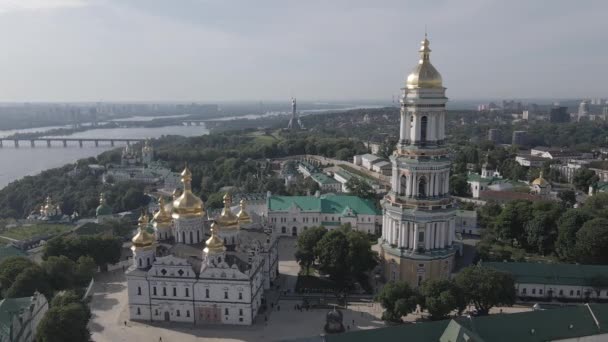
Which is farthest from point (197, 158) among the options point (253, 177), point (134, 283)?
point (134, 283)

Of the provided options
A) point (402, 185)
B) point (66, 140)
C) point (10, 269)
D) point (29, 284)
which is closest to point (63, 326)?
point (29, 284)

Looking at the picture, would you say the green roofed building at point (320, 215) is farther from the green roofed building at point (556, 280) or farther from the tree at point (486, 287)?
the tree at point (486, 287)

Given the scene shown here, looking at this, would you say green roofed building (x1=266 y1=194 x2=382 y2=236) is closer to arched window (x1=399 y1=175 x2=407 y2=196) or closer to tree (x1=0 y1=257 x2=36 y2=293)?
arched window (x1=399 y1=175 x2=407 y2=196)

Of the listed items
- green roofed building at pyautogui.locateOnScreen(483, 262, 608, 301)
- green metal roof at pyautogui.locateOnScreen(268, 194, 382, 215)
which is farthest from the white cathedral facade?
green metal roof at pyautogui.locateOnScreen(268, 194, 382, 215)

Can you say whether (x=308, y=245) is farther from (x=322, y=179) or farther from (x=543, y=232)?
(x=322, y=179)

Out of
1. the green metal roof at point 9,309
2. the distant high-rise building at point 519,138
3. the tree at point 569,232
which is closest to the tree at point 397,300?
the tree at point 569,232
